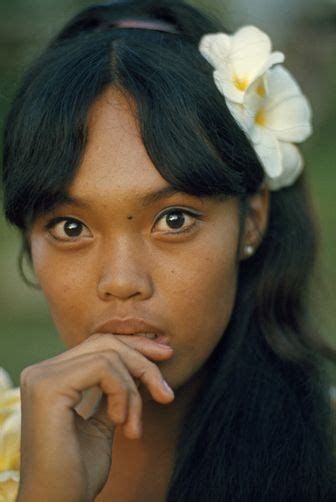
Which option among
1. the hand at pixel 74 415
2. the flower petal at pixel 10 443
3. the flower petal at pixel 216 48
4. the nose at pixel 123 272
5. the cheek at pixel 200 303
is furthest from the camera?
the flower petal at pixel 10 443

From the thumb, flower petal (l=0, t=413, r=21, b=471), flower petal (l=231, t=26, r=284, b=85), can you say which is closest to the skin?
the thumb

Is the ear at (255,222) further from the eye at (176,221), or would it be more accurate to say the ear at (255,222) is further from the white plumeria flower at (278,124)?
the eye at (176,221)

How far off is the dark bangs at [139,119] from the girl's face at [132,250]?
38mm

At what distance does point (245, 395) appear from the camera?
8.59ft

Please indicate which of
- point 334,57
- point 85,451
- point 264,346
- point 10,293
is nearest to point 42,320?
point 10,293

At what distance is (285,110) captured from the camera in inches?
110

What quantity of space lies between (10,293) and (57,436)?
16.3ft

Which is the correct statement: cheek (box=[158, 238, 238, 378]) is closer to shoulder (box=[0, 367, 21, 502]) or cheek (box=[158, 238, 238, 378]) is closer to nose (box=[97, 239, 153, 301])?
nose (box=[97, 239, 153, 301])

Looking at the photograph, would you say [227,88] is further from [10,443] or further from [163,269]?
[10,443]

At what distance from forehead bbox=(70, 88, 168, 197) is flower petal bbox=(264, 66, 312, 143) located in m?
0.53

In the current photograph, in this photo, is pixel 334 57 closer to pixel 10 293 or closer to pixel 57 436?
pixel 10 293

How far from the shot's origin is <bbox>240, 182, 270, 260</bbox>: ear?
107 inches

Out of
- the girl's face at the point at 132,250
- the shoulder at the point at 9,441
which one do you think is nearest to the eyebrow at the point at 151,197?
→ the girl's face at the point at 132,250

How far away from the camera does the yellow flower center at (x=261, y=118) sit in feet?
8.91
